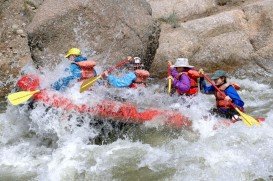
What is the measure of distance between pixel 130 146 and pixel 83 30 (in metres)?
3.31

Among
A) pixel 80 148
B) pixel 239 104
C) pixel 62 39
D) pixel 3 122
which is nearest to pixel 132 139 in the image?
pixel 80 148

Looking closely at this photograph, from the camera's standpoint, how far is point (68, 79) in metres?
7.80

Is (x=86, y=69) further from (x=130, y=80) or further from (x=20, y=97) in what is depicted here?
(x=20, y=97)

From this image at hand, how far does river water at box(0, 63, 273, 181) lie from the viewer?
20.4ft

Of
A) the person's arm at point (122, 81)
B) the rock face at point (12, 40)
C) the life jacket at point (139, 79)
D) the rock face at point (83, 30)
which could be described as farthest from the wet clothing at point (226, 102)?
the rock face at point (12, 40)

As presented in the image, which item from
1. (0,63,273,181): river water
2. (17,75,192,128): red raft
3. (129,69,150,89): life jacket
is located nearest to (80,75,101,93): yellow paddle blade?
(0,63,273,181): river water

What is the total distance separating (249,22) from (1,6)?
675cm

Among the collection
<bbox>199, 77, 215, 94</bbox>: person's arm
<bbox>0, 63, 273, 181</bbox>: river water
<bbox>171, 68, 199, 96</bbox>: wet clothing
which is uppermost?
<bbox>171, 68, 199, 96</bbox>: wet clothing

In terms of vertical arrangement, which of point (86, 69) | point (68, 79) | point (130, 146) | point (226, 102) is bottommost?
point (130, 146)

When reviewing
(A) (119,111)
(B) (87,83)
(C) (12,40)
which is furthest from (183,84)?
(C) (12,40)

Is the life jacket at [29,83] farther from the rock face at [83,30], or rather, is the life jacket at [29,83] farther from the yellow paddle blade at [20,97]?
the rock face at [83,30]

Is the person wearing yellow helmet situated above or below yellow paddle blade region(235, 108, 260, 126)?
above

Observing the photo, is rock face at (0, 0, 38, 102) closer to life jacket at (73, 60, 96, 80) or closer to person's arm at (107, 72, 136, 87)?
life jacket at (73, 60, 96, 80)

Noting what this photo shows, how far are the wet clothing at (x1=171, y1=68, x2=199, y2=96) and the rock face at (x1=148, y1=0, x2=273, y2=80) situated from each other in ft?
10.3
